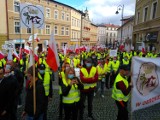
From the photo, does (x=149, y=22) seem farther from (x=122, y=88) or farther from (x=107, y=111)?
(x=122, y=88)

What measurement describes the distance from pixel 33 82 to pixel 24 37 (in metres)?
25.6

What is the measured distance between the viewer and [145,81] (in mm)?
4375

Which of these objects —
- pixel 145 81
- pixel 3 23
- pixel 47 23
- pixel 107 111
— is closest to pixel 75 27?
pixel 47 23

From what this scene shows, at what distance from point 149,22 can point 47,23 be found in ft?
63.7

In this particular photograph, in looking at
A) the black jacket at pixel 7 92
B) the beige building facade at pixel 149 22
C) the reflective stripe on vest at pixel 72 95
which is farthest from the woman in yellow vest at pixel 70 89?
the beige building facade at pixel 149 22

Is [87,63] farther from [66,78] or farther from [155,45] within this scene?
[155,45]

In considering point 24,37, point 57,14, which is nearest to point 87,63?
point 24,37

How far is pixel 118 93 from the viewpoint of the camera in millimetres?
4355

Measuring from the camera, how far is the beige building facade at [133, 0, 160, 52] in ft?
62.4

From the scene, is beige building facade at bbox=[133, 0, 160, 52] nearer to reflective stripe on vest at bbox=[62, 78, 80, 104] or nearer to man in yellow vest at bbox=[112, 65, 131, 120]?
man in yellow vest at bbox=[112, 65, 131, 120]

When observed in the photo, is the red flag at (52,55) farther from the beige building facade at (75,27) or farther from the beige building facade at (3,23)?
the beige building facade at (75,27)

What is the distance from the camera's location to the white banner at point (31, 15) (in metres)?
4.79

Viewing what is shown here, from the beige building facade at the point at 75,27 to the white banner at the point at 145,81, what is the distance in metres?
38.8

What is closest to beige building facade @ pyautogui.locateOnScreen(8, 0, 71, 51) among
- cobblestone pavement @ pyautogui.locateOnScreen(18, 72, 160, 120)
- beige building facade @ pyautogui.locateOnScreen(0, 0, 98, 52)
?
beige building facade @ pyautogui.locateOnScreen(0, 0, 98, 52)
